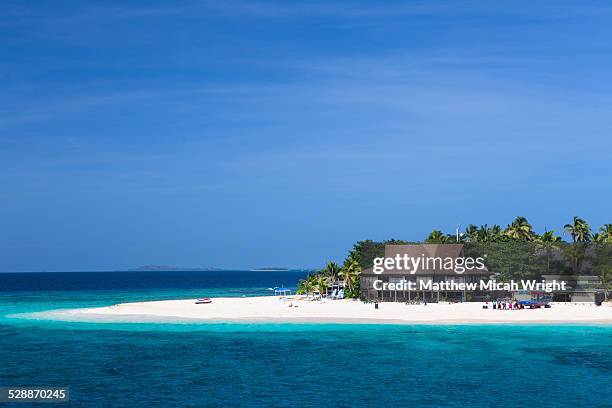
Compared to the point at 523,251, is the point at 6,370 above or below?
below

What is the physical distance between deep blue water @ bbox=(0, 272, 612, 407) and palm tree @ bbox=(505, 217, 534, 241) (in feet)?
158

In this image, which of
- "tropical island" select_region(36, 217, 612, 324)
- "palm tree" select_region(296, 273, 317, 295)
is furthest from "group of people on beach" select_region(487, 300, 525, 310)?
"palm tree" select_region(296, 273, 317, 295)

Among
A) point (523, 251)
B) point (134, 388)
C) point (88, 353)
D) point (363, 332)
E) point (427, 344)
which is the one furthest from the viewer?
point (523, 251)

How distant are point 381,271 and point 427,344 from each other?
38019 millimetres

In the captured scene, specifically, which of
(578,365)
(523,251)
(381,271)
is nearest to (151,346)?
(578,365)

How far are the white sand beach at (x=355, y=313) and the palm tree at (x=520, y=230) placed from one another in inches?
1090

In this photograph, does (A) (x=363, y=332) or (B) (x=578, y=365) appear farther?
(A) (x=363, y=332)

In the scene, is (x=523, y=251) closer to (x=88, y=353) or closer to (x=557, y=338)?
(x=557, y=338)

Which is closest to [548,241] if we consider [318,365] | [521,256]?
[521,256]

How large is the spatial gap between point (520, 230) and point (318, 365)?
252ft

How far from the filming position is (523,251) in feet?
305

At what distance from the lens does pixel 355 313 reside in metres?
82.4

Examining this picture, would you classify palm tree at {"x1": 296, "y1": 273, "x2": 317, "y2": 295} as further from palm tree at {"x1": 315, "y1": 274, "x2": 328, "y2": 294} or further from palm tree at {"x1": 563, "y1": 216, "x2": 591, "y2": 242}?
A: palm tree at {"x1": 563, "y1": 216, "x2": 591, "y2": 242}

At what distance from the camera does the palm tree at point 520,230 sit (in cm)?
11644
